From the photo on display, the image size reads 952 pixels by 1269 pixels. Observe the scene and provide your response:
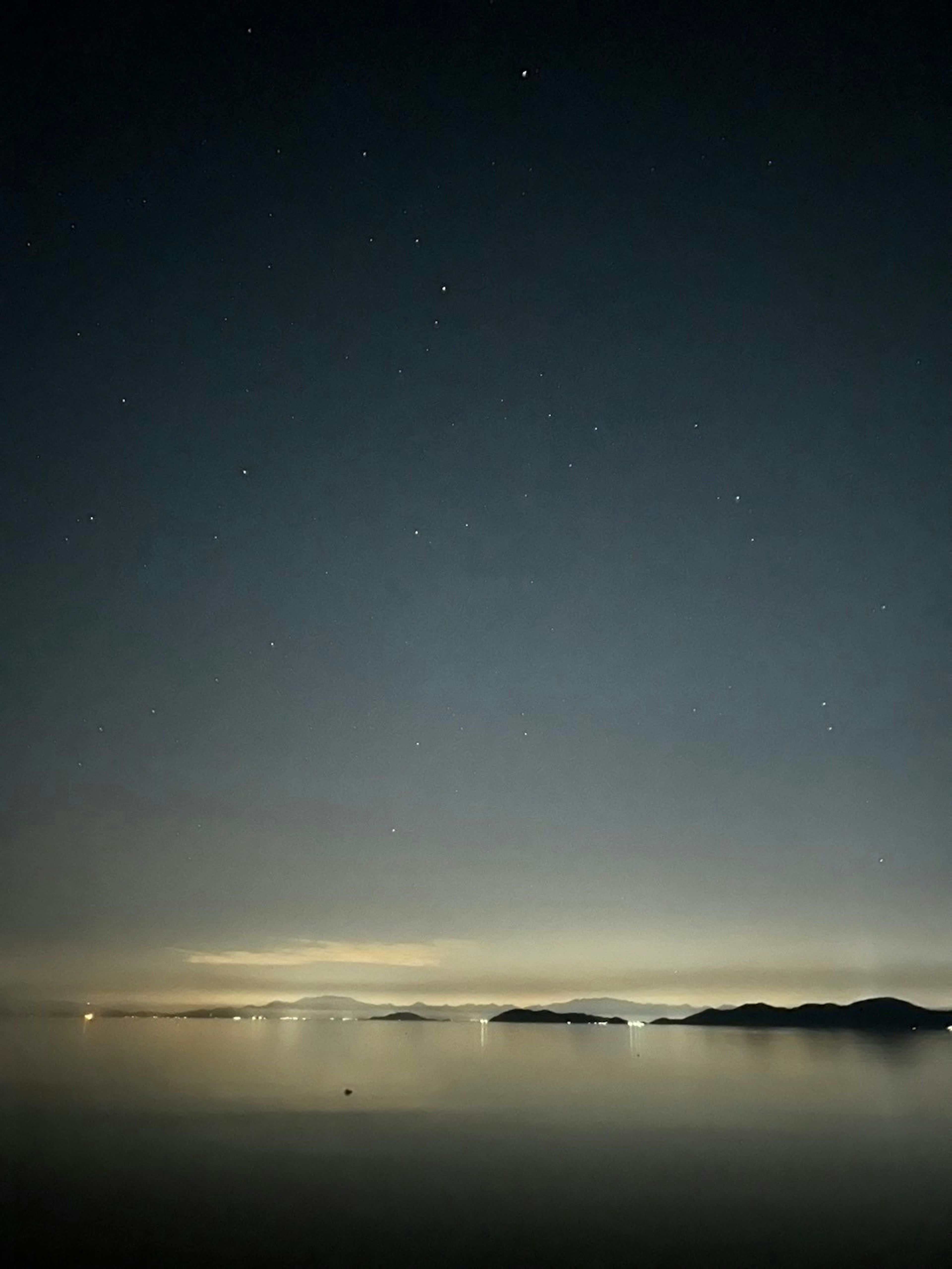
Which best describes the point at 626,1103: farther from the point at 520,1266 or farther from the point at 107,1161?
the point at 520,1266

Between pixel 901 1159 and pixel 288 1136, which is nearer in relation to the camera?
pixel 901 1159

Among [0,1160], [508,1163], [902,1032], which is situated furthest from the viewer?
[902,1032]

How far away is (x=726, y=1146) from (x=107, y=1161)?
14372mm

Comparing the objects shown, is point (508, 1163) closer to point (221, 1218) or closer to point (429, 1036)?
point (221, 1218)

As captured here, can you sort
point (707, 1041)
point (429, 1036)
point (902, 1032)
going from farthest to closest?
point (902, 1032) → point (429, 1036) → point (707, 1041)

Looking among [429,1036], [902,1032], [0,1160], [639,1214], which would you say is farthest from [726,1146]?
[902,1032]

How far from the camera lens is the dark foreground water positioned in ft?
50.0

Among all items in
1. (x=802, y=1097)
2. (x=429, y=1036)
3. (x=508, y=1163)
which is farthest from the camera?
(x=429, y=1036)

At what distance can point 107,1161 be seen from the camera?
22.8 meters

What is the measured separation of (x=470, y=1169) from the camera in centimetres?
2252

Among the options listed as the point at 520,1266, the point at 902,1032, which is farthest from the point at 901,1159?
the point at 902,1032

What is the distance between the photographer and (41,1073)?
46969 mm

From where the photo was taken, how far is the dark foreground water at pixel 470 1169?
1523cm

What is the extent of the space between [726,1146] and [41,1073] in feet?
109
